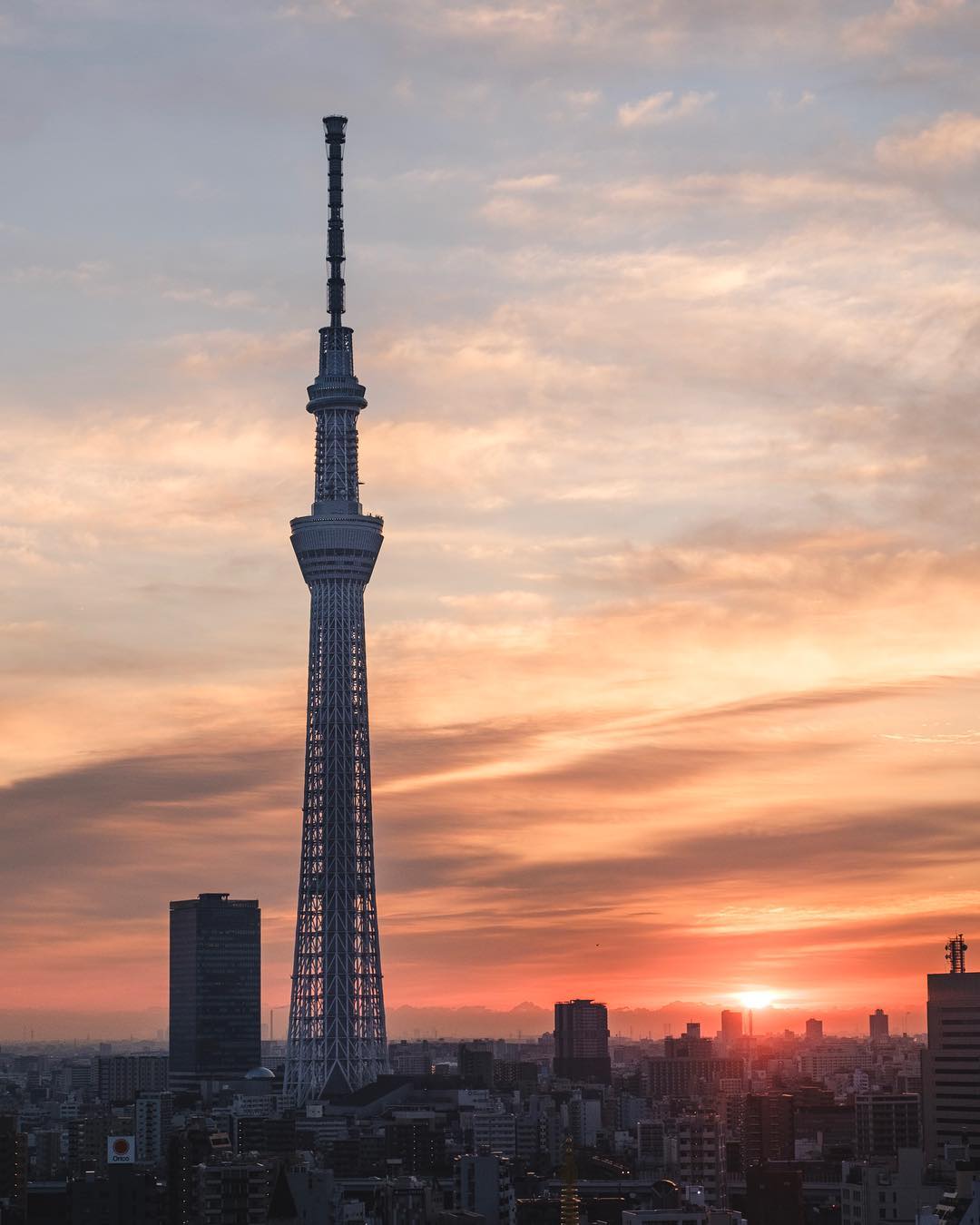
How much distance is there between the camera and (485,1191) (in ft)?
377

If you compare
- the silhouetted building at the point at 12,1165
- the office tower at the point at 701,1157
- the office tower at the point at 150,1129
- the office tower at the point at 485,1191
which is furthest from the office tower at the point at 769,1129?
the silhouetted building at the point at 12,1165

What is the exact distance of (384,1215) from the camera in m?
111

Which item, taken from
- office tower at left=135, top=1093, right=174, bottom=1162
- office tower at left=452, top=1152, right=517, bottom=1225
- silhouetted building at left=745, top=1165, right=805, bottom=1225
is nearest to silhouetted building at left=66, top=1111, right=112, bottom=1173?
office tower at left=135, top=1093, right=174, bottom=1162

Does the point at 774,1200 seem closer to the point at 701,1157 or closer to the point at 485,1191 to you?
the point at 485,1191

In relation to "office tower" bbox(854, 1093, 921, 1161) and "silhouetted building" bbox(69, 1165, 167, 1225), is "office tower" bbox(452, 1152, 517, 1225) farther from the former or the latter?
"office tower" bbox(854, 1093, 921, 1161)

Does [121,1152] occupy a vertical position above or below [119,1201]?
above

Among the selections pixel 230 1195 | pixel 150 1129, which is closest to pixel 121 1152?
pixel 230 1195

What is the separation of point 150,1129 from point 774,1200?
73.2m

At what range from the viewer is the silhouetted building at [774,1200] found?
4291 inches

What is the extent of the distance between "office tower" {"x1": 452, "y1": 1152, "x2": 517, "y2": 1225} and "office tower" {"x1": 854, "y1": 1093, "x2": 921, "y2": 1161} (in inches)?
2647

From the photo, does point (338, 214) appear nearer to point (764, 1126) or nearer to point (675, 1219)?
point (764, 1126)

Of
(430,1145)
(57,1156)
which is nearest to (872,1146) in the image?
(430,1145)

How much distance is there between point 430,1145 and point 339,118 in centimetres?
8016

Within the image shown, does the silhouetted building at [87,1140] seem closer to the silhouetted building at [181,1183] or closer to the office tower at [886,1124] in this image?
the silhouetted building at [181,1183]
